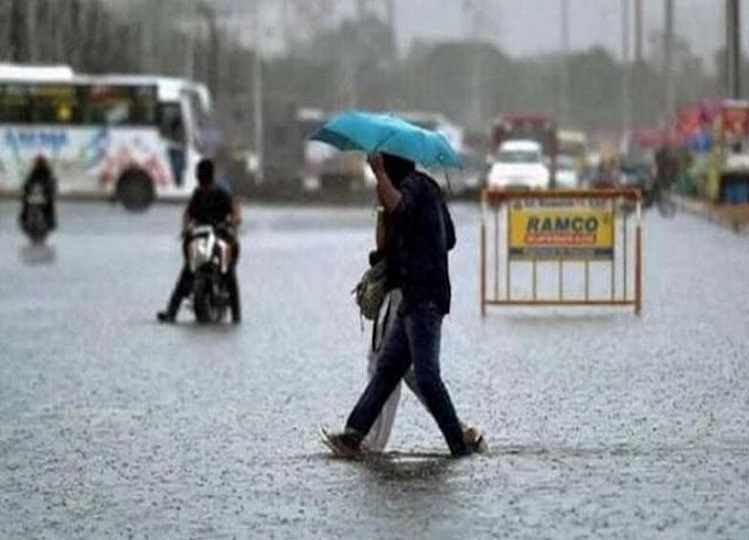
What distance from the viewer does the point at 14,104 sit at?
231ft

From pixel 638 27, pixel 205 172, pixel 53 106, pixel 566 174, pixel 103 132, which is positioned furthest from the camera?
pixel 638 27

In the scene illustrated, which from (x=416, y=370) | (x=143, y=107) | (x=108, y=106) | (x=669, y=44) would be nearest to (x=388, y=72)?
(x=669, y=44)

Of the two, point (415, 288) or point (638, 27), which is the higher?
point (638, 27)

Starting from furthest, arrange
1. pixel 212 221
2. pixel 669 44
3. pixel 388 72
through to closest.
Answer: pixel 388 72 → pixel 669 44 → pixel 212 221

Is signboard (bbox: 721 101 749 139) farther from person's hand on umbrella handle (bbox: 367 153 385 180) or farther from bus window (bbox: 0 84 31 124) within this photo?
person's hand on umbrella handle (bbox: 367 153 385 180)

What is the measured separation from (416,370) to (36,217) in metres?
33.2

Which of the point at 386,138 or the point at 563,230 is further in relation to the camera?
the point at 563,230

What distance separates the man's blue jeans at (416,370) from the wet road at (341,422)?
0.23 metres

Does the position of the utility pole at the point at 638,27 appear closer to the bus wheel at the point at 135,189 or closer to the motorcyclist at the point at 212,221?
the bus wheel at the point at 135,189

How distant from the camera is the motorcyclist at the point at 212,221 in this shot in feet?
85.6

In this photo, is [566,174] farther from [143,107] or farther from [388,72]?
[388,72]

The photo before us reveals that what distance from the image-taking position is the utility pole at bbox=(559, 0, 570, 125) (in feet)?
443

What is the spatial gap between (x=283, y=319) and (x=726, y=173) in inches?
1453

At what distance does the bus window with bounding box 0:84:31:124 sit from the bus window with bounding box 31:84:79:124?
178mm
